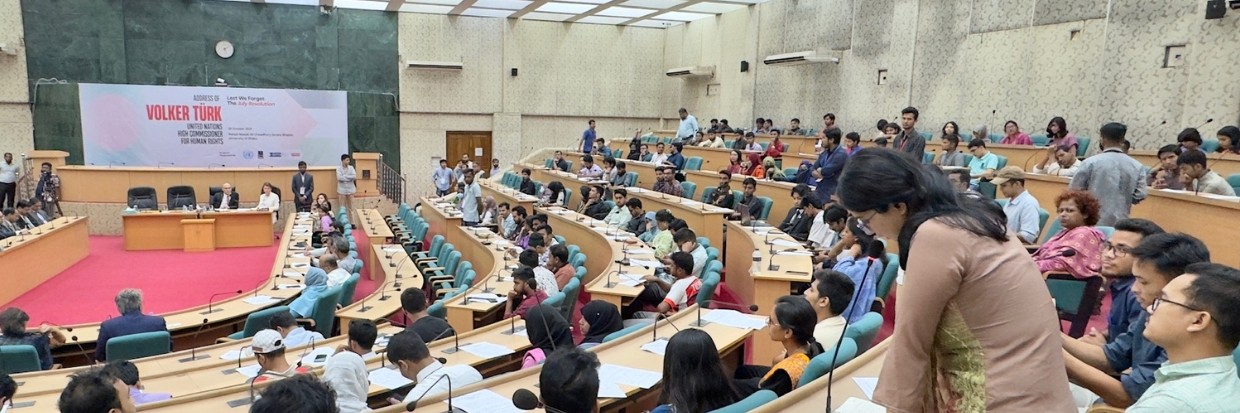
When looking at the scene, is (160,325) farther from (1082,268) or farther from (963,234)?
(1082,268)

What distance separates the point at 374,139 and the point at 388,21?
299cm

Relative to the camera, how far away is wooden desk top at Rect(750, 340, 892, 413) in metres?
2.56

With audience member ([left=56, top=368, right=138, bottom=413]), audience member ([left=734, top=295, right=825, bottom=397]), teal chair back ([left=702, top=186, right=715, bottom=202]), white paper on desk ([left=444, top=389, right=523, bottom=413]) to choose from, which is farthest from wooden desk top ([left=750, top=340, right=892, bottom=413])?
teal chair back ([left=702, top=186, right=715, bottom=202])

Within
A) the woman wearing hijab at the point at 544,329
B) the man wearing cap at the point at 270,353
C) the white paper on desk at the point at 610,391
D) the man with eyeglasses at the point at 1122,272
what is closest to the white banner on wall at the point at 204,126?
the man wearing cap at the point at 270,353

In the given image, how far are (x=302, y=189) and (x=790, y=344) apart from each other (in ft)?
42.8

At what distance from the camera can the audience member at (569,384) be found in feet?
8.11

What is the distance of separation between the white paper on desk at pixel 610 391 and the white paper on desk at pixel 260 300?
4.61 m

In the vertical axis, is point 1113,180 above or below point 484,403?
above

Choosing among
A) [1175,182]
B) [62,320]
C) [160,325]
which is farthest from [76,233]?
[1175,182]

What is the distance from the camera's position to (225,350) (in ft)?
16.5

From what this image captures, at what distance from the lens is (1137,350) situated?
2.33 meters

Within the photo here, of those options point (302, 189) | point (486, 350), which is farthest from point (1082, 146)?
point (302, 189)

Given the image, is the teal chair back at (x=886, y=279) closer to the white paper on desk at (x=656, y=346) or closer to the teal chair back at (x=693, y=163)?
the white paper on desk at (x=656, y=346)

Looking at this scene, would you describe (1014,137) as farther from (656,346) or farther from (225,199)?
(225,199)
